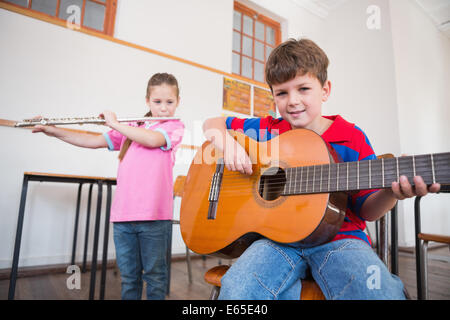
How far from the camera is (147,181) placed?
118 cm

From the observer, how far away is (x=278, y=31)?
380 centimetres

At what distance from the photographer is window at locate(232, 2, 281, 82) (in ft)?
11.2

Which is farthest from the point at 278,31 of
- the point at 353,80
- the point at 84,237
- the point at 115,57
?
the point at 84,237

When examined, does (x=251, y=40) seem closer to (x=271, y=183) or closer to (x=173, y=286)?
(x=173, y=286)

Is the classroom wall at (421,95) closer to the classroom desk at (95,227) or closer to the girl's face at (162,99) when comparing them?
the girl's face at (162,99)

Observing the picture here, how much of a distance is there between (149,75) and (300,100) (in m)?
2.06

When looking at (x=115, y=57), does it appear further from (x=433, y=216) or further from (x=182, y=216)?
(x=433, y=216)

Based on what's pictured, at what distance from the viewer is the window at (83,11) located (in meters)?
2.19

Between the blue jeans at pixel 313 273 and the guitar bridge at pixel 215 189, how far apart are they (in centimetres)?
19

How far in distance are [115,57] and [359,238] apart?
240 centimetres

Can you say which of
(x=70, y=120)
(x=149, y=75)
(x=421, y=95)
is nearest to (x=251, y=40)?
(x=149, y=75)

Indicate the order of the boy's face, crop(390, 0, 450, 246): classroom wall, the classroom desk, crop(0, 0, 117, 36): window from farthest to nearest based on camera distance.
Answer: crop(390, 0, 450, 246): classroom wall, crop(0, 0, 117, 36): window, the classroom desk, the boy's face

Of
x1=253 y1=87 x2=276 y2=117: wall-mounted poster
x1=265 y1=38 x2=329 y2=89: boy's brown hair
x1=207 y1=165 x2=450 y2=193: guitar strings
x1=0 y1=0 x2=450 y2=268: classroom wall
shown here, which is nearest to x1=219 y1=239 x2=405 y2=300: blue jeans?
x1=207 y1=165 x2=450 y2=193: guitar strings

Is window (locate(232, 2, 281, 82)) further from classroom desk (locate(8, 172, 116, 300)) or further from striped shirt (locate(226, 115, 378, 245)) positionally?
striped shirt (locate(226, 115, 378, 245))
